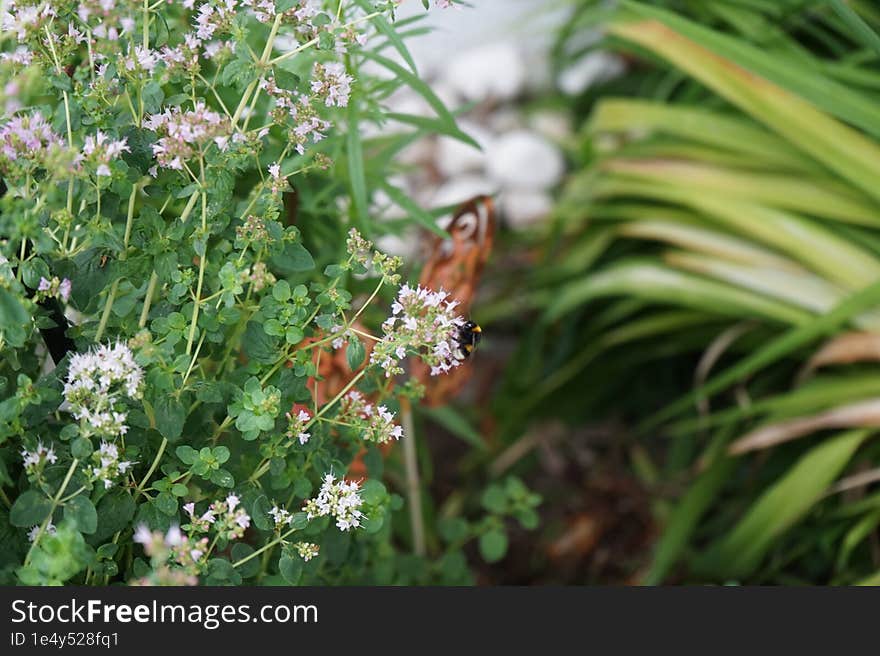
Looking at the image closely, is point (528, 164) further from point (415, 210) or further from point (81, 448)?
point (81, 448)

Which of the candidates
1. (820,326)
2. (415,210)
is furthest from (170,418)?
(820,326)

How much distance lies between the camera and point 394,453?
4.38 feet

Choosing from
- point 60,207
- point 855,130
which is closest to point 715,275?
point 855,130

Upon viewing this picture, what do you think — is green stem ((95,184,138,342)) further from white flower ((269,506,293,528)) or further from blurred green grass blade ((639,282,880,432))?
blurred green grass blade ((639,282,880,432))

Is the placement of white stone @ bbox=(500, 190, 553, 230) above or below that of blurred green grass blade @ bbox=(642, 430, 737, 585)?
above

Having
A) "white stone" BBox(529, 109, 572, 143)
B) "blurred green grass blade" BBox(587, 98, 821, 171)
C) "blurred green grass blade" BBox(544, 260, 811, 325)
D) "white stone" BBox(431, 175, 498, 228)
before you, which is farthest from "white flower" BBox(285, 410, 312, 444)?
"white stone" BBox(529, 109, 572, 143)

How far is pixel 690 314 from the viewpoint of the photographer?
1.51m

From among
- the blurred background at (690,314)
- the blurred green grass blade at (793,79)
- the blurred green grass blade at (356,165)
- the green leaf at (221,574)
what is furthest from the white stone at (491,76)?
the green leaf at (221,574)

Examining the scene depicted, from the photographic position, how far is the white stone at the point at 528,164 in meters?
1.97

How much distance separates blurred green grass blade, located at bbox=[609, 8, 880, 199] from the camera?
132cm

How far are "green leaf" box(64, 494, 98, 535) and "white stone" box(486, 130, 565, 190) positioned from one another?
4.62 ft

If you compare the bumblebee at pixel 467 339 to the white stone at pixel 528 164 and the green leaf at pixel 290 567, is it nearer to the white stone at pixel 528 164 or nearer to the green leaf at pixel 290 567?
the green leaf at pixel 290 567

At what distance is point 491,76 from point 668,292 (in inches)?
37.4

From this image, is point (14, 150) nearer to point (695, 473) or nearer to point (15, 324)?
point (15, 324)
